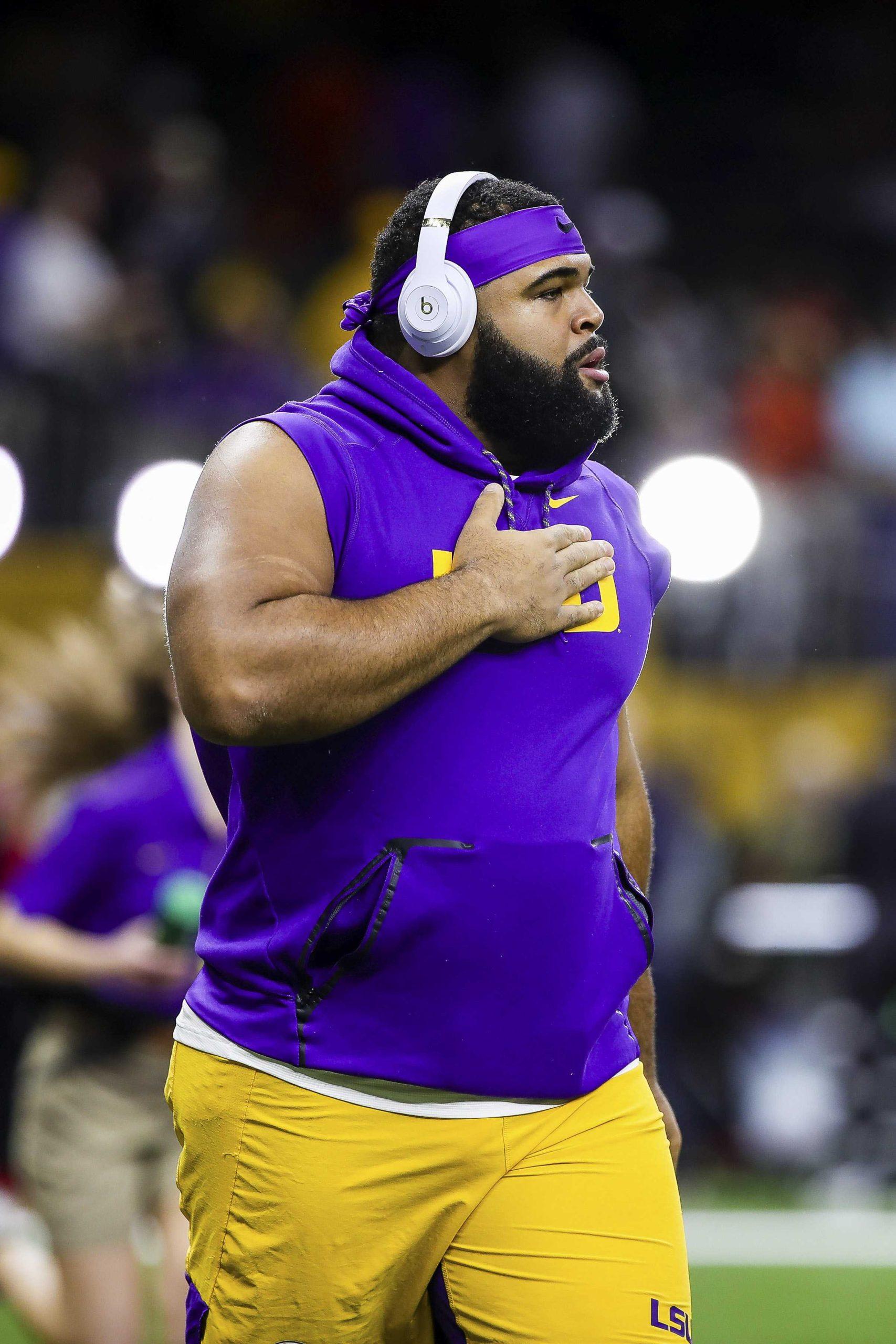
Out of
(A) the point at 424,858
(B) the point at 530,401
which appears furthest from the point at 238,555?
(B) the point at 530,401

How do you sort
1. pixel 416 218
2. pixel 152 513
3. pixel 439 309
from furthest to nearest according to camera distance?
pixel 152 513
pixel 416 218
pixel 439 309

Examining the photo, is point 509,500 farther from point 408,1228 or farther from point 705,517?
point 705,517

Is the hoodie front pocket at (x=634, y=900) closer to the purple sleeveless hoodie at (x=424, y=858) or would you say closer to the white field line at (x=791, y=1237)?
the purple sleeveless hoodie at (x=424, y=858)

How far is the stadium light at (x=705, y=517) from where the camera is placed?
9.48 metres

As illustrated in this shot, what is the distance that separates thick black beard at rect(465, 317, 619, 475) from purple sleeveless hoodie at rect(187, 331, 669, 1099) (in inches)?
4.7

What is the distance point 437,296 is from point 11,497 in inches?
273

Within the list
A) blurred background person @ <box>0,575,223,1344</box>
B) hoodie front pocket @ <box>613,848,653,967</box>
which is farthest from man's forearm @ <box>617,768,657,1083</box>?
blurred background person @ <box>0,575,223,1344</box>

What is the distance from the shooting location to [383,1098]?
2.68 metres

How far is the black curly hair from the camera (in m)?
2.96

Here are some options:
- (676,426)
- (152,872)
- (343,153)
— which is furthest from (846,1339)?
(343,153)

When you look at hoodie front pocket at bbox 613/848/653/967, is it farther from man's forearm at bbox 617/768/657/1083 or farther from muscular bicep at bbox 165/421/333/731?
muscular bicep at bbox 165/421/333/731

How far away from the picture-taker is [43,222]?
1064cm

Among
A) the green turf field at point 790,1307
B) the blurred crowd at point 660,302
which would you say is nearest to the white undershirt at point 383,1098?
the blurred crowd at point 660,302

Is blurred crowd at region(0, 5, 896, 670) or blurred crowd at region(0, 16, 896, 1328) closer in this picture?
blurred crowd at region(0, 16, 896, 1328)
